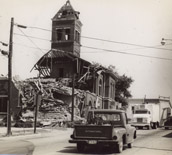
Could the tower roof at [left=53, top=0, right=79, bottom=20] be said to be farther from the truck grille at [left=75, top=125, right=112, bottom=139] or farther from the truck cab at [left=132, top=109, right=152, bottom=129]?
the truck grille at [left=75, top=125, right=112, bottom=139]

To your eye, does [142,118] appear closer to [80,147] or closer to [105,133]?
[80,147]

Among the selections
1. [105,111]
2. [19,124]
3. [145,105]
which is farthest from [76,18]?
[105,111]

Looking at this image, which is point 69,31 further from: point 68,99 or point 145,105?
point 145,105

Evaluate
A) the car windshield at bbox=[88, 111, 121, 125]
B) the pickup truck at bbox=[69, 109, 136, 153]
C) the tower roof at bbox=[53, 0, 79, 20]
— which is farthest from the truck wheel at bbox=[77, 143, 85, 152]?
the tower roof at bbox=[53, 0, 79, 20]

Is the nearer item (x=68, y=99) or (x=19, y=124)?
(x=19, y=124)

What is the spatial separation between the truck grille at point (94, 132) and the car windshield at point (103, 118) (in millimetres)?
1560

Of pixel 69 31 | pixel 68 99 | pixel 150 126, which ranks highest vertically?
pixel 69 31

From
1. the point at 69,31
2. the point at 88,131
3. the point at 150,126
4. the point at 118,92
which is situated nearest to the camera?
the point at 88,131

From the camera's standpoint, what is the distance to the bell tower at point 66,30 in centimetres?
5941

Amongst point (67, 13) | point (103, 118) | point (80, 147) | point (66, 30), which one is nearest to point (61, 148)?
point (80, 147)

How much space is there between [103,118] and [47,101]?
29.1 metres

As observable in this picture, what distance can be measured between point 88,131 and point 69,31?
155 feet

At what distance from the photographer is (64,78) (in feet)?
175

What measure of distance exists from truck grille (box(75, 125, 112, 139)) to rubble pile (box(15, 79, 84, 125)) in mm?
27135
